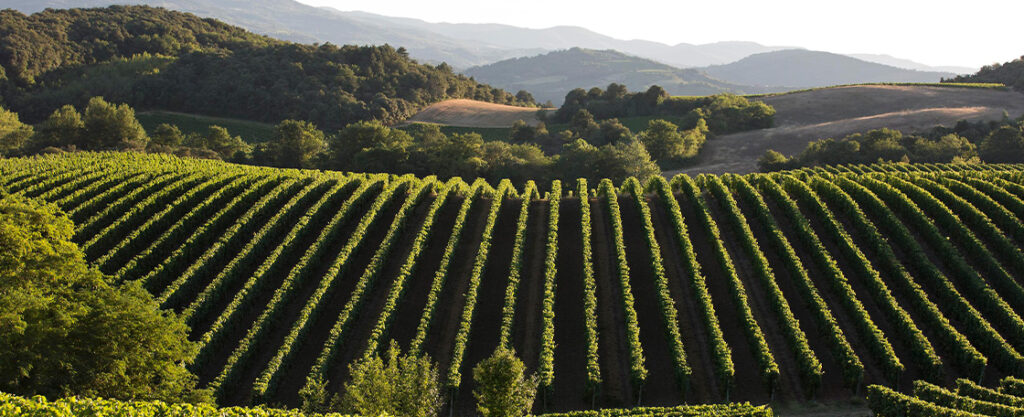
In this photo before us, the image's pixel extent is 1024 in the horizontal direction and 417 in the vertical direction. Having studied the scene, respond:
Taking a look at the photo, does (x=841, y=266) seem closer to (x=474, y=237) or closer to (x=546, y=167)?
(x=474, y=237)

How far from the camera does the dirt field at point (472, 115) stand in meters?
104

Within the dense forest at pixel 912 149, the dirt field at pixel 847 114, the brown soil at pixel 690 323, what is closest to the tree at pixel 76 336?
the brown soil at pixel 690 323

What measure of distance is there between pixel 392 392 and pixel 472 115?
9213 centimetres

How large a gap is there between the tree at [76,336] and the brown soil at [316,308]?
3401 millimetres

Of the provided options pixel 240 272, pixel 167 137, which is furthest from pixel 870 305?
A: pixel 167 137

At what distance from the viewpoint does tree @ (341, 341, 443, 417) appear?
61.5ft

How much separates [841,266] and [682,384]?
13271 millimetres

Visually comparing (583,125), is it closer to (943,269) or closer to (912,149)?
(912,149)

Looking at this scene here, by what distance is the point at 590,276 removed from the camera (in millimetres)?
30875

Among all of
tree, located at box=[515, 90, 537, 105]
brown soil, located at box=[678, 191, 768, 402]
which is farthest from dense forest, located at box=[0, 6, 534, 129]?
brown soil, located at box=[678, 191, 768, 402]

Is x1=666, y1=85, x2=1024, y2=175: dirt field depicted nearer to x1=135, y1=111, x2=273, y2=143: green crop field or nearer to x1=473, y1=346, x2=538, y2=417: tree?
x1=473, y1=346, x2=538, y2=417: tree

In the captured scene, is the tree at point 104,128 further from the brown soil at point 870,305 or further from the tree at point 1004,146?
the tree at point 1004,146

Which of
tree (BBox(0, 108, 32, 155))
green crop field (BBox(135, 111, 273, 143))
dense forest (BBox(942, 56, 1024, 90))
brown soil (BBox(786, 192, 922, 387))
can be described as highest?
dense forest (BBox(942, 56, 1024, 90))

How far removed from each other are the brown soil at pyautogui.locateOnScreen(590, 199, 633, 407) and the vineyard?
0.10 metres
